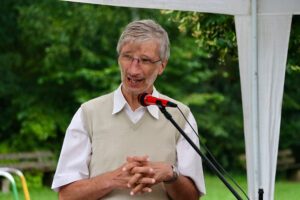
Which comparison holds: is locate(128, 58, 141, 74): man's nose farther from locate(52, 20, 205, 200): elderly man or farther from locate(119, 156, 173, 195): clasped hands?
locate(119, 156, 173, 195): clasped hands

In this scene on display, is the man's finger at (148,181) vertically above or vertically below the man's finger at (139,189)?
above

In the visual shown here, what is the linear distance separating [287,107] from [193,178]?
49.7 ft

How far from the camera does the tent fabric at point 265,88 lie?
3.42 m

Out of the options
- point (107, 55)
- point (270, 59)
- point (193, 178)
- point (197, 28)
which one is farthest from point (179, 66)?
point (193, 178)

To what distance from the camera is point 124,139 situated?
2.44 meters

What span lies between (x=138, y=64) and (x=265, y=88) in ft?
4.40

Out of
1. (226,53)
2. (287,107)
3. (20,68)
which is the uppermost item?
(226,53)

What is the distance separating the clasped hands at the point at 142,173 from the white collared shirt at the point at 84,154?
19 cm

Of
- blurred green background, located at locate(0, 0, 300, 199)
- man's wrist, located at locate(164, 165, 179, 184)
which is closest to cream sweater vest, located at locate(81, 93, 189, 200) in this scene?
man's wrist, located at locate(164, 165, 179, 184)

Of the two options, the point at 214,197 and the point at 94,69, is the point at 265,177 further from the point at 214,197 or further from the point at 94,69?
the point at 94,69

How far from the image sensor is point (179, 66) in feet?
46.4

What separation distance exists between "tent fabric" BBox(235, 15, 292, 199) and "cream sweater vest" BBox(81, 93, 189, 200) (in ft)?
3.60

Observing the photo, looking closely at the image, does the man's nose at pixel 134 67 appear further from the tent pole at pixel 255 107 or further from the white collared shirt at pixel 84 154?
the tent pole at pixel 255 107

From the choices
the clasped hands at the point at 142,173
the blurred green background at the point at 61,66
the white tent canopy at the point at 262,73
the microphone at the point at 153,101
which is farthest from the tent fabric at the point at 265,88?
the blurred green background at the point at 61,66
